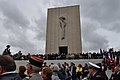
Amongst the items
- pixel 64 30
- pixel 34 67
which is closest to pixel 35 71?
pixel 34 67

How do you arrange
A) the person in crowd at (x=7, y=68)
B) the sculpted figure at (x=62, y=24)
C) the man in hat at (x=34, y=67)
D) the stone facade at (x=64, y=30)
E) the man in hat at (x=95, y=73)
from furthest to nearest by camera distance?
the sculpted figure at (x=62, y=24)
the stone facade at (x=64, y=30)
the man in hat at (x=95, y=73)
the man in hat at (x=34, y=67)
the person in crowd at (x=7, y=68)

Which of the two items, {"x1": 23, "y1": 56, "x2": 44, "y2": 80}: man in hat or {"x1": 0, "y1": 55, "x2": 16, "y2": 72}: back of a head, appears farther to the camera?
{"x1": 23, "y1": 56, "x2": 44, "y2": 80}: man in hat

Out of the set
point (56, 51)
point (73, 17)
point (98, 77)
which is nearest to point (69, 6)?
point (73, 17)

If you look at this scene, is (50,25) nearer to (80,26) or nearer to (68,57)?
(80,26)

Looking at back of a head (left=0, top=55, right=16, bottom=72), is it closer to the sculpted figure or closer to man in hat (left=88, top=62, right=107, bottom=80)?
man in hat (left=88, top=62, right=107, bottom=80)

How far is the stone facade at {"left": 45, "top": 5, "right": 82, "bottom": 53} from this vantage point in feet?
101

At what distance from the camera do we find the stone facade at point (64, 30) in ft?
101

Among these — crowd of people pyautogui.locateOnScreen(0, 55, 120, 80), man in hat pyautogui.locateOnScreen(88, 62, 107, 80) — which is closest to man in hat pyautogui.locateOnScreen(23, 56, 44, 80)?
crowd of people pyautogui.locateOnScreen(0, 55, 120, 80)

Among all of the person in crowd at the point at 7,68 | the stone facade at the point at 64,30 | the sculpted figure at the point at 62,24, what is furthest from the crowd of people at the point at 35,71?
the sculpted figure at the point at 62,24

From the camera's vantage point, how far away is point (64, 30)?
104 feet

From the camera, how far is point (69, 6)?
109 feet

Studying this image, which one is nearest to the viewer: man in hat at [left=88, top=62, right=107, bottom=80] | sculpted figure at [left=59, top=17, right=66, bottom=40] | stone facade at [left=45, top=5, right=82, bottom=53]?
man in hat at [left=88, top=62, right=107, bottom=80]

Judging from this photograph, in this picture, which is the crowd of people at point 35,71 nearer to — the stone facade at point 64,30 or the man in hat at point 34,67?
the man in hat at point 34,67

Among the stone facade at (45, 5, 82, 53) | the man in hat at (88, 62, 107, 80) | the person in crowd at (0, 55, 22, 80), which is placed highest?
the stone facade at (45, 5, 82, 53)
